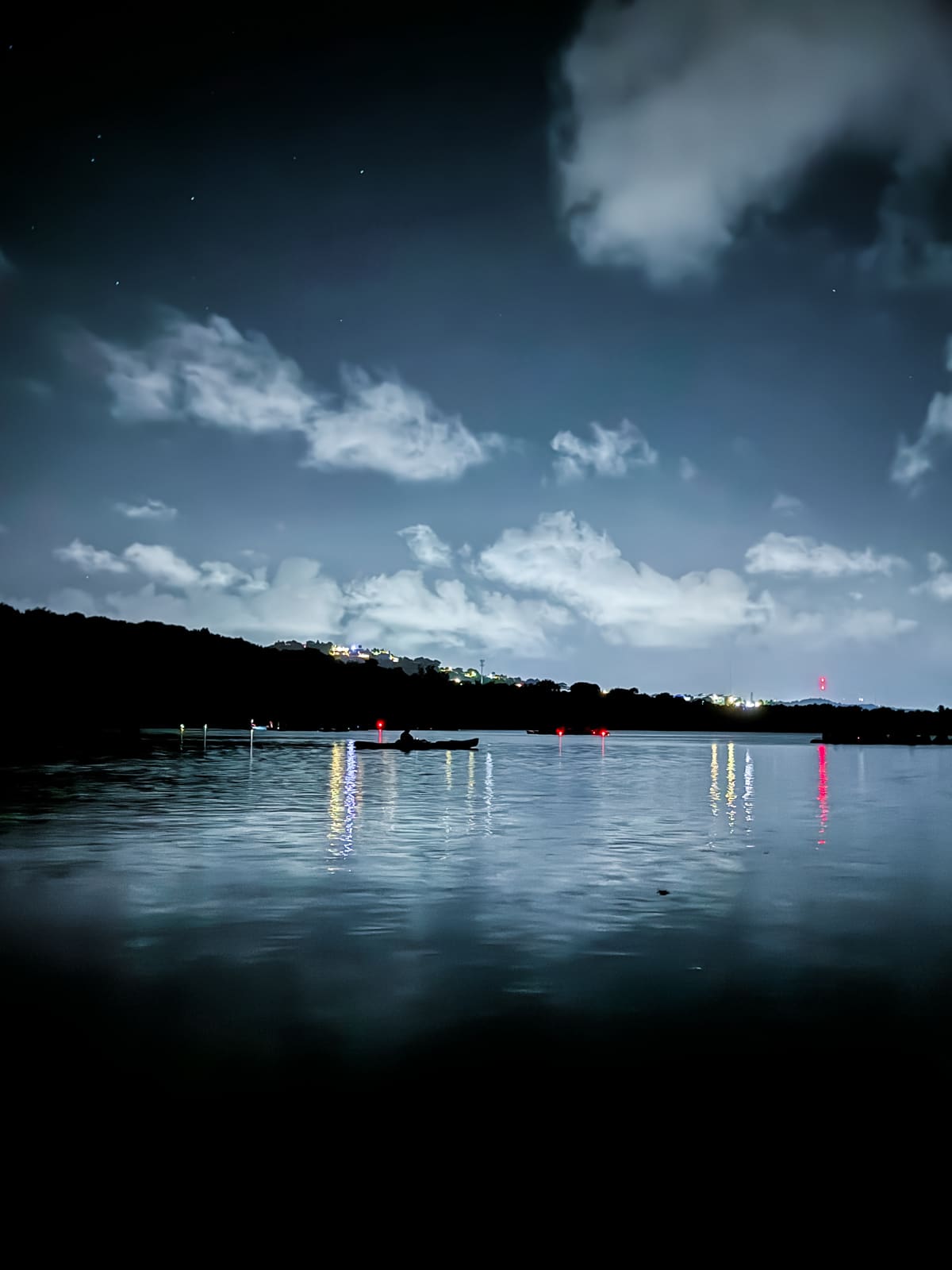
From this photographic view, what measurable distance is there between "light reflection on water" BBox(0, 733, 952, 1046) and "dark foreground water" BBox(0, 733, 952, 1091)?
0.11 m

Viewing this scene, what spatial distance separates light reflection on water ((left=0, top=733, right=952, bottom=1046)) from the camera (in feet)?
51.6

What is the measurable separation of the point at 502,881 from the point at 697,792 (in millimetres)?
45087

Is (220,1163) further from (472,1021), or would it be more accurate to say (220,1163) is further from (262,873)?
(262,873)

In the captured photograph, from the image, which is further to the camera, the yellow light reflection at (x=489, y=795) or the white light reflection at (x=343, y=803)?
the yellow light reflection at (x=489, y=795)

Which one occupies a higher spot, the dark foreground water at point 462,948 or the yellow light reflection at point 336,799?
the dark foreground water at point 462,948

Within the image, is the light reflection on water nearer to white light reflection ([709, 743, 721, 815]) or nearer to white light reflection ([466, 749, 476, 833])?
white light reflection ([466, 749, 476, 833])

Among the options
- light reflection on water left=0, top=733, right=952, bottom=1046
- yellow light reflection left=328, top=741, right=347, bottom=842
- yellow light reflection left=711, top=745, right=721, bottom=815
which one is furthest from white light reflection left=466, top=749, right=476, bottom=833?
yellow light reflection left=711, top=745, right=721, bottom=815

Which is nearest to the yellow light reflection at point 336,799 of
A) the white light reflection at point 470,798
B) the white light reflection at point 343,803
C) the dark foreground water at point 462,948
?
the white light reflection at point 343,803

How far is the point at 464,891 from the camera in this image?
23.8 metres

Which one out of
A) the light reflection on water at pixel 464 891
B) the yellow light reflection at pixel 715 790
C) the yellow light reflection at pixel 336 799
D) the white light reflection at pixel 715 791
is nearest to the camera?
the light reflection on water at pixel 464 891

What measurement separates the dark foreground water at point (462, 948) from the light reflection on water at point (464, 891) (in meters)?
0.11

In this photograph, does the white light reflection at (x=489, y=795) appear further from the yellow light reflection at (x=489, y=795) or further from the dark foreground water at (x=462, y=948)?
the dark foreground water at (x=462, y=948)

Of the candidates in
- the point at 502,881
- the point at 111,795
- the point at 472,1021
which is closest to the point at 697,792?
the point at 111,795

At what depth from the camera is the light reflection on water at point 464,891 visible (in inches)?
619
